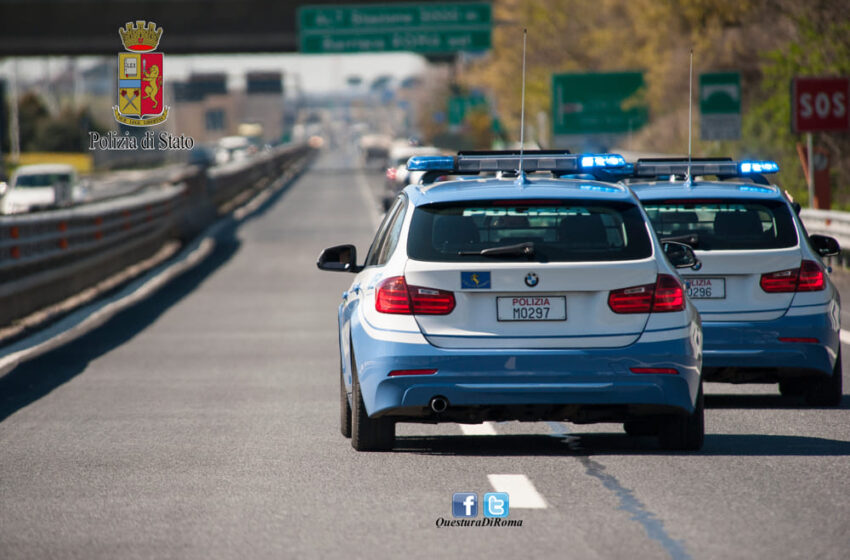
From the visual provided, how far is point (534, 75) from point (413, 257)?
7214 centimetres

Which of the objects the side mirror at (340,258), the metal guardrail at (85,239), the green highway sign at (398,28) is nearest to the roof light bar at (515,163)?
the side mirror at (340,258)

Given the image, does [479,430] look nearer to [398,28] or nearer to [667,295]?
[667,295]

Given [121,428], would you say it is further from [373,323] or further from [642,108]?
[642,108]

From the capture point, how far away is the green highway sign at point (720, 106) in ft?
104

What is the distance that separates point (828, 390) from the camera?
11422 mm

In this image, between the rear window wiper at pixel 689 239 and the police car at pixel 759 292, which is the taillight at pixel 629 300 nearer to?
the police car at pixel 759 292

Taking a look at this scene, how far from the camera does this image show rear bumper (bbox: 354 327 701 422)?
345 inches

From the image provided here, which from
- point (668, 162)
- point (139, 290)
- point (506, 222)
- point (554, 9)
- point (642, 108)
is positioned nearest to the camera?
point (506, 222)

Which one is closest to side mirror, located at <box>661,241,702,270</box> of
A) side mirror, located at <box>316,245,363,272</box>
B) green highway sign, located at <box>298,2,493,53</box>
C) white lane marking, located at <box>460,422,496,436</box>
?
white lane marking, located at <box>460,422,496,436</box>

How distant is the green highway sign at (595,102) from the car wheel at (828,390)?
51.3m

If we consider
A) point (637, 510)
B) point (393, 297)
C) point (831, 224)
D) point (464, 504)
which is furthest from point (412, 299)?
point (831, 224)

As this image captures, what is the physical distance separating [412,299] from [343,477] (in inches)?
39.9

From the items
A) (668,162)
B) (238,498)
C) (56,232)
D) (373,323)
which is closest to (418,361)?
(373,323)

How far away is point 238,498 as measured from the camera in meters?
8.03
